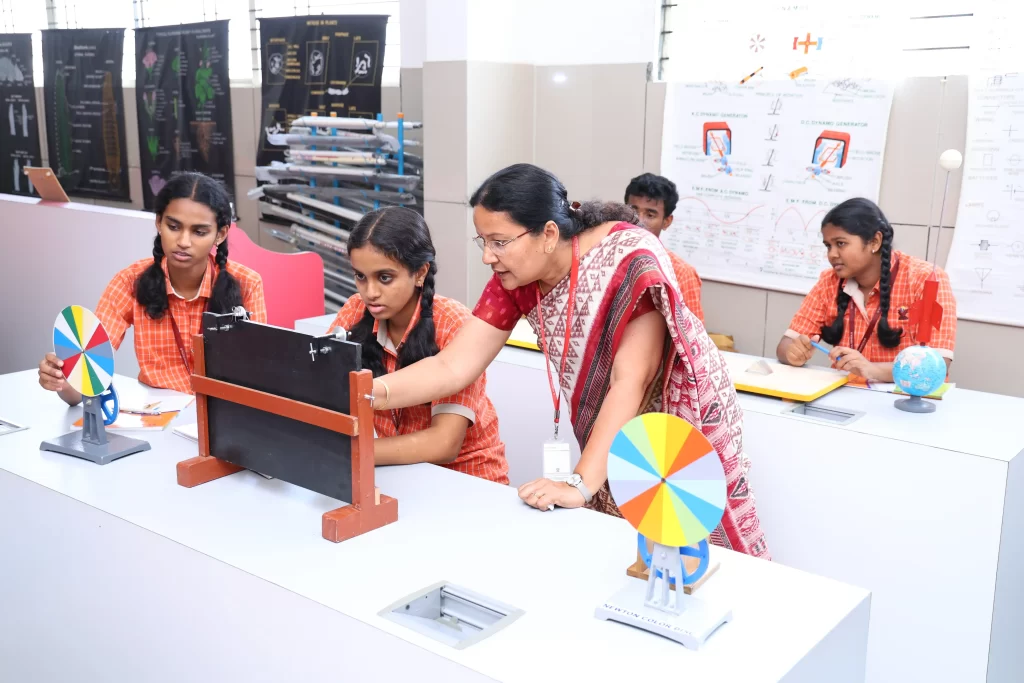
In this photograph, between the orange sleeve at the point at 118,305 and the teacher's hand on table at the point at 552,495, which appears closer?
the teacher's hand on table at the point at 552,495

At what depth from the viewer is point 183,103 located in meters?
7.13

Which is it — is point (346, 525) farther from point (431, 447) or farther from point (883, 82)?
point (883, 82)

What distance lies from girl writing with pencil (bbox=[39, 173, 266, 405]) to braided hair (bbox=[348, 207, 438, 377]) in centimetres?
66

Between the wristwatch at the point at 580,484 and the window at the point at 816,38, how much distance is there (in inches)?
120

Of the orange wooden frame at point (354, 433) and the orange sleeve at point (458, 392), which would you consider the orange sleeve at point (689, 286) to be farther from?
the orange wooden frame at point (354, 433)

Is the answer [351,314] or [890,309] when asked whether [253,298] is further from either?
[890,309]

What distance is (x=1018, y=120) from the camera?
366cm

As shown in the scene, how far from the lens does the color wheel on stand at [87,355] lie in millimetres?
1967

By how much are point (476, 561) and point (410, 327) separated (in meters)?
0.77

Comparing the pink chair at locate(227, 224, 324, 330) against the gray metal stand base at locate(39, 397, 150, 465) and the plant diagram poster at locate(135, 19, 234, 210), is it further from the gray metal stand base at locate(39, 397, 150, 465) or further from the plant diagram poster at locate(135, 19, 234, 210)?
the gray metal stand base at locate(39, 397, 150, 465)

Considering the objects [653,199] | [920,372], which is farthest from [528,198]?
[653,199]

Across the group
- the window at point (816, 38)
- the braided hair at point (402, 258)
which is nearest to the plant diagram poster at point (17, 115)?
the window at point (816, 38)

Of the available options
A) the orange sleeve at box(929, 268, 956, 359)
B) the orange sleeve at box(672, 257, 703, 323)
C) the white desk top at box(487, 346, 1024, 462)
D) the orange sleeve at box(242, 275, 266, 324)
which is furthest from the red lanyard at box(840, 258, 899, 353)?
the orange sleeve at box(242, 275, 266, 324)

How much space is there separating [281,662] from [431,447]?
2.19 feet
